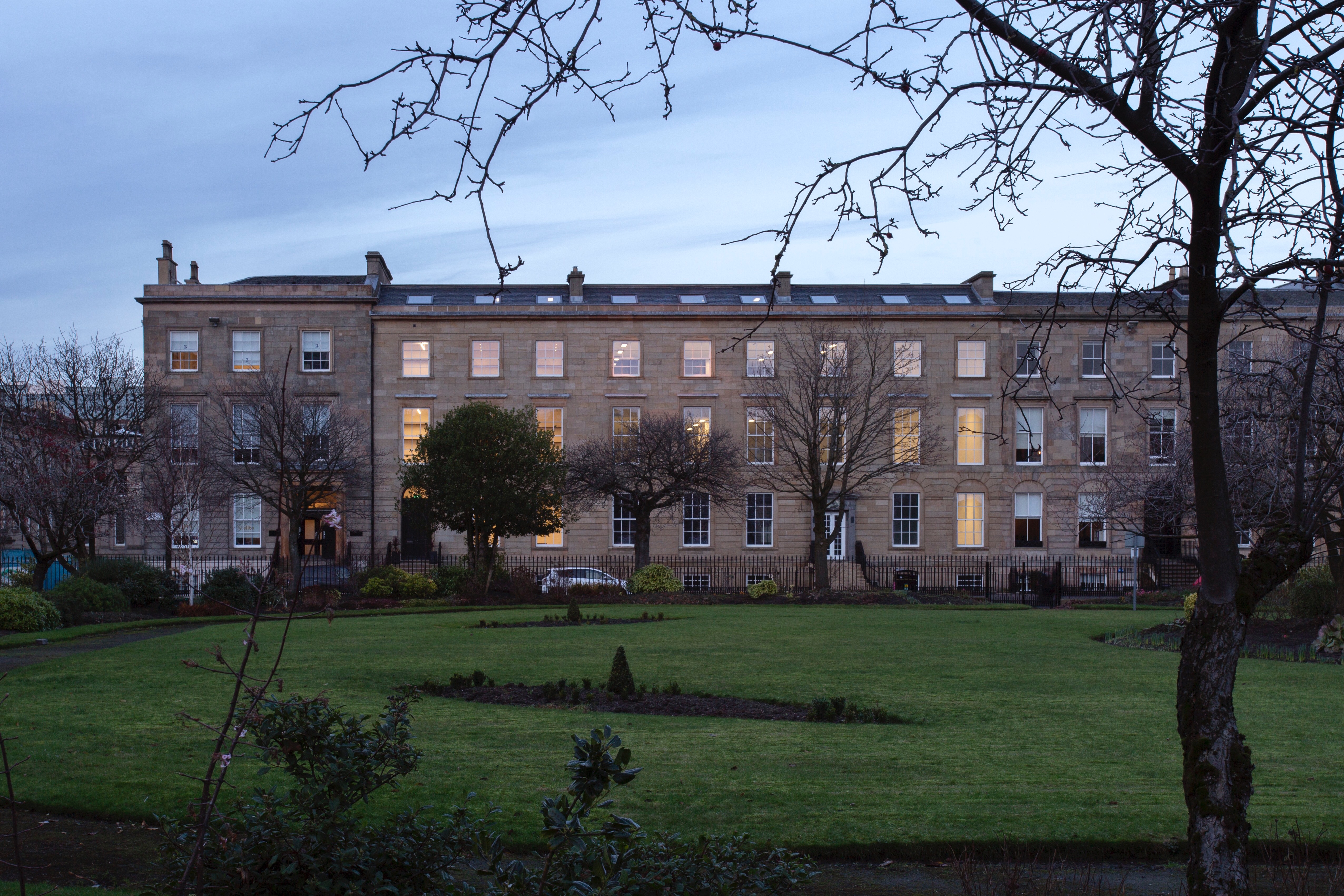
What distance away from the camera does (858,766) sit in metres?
8.78

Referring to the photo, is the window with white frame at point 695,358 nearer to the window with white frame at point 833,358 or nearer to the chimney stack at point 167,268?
the window with white frame at point 833,358

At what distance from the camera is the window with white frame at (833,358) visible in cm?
3444

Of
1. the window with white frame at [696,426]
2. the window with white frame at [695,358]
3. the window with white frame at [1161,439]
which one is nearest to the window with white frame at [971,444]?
the window with white frame at [1161,439]

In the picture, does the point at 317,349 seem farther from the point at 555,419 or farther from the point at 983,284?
the point at 983,284

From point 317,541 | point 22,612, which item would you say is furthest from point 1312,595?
point 317,541

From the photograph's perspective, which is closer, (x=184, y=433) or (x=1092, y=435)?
(x=184, y=433)

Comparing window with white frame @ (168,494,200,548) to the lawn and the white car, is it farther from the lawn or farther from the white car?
the lawn

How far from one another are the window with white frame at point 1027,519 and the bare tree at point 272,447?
1040 inches

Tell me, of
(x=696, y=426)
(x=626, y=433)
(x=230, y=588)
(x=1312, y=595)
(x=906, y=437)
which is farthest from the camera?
(x=626, y=433)

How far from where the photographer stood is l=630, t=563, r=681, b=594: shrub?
111ft

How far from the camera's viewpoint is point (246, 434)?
38719mm

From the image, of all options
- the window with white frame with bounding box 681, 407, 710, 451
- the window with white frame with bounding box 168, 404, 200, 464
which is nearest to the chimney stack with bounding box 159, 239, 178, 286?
the window with white frame with bounding box 168, 404, 200, 464

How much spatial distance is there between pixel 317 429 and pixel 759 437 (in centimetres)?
1666

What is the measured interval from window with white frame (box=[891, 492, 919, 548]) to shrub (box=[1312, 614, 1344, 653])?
24.7m
